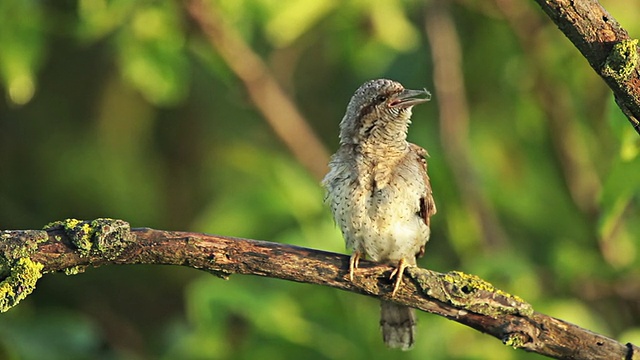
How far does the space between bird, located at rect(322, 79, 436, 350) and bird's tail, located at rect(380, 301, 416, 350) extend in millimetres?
285

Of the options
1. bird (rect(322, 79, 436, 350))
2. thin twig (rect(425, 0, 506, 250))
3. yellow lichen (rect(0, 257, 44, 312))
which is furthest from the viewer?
thin twig (rect(425, 0, 506, 250))

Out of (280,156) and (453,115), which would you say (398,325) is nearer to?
(453,115)

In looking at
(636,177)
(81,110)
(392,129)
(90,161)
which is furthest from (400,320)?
(81,110)

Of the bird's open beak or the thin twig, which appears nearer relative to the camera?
the bird's open beak

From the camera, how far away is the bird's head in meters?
4.50

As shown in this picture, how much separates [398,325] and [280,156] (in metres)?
2.75

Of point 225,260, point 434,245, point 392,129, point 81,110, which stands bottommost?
point 225,260

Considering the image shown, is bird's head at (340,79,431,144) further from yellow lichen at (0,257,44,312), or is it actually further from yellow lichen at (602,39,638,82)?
yellow lichen at (0,257,44,312)

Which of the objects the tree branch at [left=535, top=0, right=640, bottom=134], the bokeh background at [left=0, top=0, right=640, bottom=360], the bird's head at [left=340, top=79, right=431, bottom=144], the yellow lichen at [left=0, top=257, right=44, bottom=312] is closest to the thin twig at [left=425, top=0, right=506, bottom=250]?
the bokeh background at [left=0, top=0, right=640, bottom=360]

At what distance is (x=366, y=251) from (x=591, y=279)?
8.52 feet

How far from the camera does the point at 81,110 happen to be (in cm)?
800

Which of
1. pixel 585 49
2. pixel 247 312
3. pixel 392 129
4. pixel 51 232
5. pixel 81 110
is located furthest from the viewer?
pixel 81 110

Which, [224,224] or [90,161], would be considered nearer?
[224,224]

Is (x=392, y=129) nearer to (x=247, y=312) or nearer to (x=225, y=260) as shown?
(x=225, y=260)
